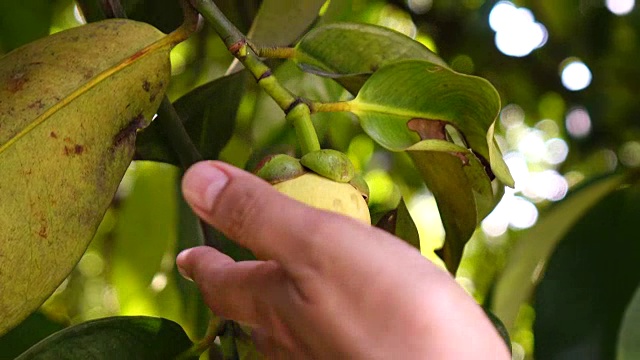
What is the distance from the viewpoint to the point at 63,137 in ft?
1.46

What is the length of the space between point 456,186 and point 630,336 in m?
0.23

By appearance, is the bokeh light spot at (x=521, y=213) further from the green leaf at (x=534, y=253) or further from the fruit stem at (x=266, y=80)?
the fruit stem at (x=266, y=80)

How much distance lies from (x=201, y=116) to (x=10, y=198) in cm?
33

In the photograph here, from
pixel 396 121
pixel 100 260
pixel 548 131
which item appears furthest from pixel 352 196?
pixel 548 131

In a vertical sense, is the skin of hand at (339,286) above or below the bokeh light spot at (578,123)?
above

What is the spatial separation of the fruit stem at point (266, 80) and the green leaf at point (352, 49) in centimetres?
4

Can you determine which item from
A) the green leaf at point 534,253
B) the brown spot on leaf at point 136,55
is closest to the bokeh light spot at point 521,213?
the green leaf at point 534,253

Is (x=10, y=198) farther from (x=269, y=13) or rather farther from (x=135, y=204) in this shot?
(x=135, y=204)

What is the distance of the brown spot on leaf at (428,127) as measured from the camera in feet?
1.62

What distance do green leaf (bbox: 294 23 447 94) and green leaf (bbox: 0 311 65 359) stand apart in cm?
39

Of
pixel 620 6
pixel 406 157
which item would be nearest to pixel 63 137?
pixel 406 157

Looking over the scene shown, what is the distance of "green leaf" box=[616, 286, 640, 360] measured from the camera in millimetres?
653

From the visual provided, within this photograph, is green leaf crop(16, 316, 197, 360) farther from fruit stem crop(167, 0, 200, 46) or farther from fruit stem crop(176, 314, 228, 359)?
fruit stem crop(167, 0, 200, 46)

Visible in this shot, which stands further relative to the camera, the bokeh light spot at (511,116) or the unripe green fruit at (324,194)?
the bokeh light spot at (511,116)
